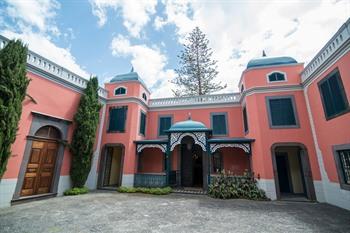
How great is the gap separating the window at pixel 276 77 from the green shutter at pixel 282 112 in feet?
3.82

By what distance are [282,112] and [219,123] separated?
3633mm

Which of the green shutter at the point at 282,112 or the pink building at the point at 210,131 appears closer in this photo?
the pink building at the point at 210,131

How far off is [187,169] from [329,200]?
22.4ft

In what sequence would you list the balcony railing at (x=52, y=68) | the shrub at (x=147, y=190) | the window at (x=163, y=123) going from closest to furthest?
the balcony railing at (x=52, y=68) < the shrub at (x=147, y=190) < the window at (x=163, y=123)

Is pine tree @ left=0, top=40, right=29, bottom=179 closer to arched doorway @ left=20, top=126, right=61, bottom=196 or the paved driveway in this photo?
arched doorway @ left=20, top=126, right=61, bottom=196

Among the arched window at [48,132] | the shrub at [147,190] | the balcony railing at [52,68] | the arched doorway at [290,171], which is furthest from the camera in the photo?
the arched doorway at [290,171]

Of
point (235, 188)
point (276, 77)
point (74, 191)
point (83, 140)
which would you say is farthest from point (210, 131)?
point (74, 191)

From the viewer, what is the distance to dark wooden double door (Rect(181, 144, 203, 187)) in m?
10.4

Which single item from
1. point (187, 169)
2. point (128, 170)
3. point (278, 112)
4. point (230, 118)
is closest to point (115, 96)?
point (128, 170)

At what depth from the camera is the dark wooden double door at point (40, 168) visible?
6578 millimetres

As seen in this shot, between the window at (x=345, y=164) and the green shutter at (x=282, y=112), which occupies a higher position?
the green shutter at (x=282, y=112)

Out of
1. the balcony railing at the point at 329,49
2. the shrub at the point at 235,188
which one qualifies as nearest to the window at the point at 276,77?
the balcony railing at the point at 329,49

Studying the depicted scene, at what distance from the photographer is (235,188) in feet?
25.9

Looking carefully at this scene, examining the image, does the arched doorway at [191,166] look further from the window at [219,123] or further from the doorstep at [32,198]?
the doorstep at [32,198]
